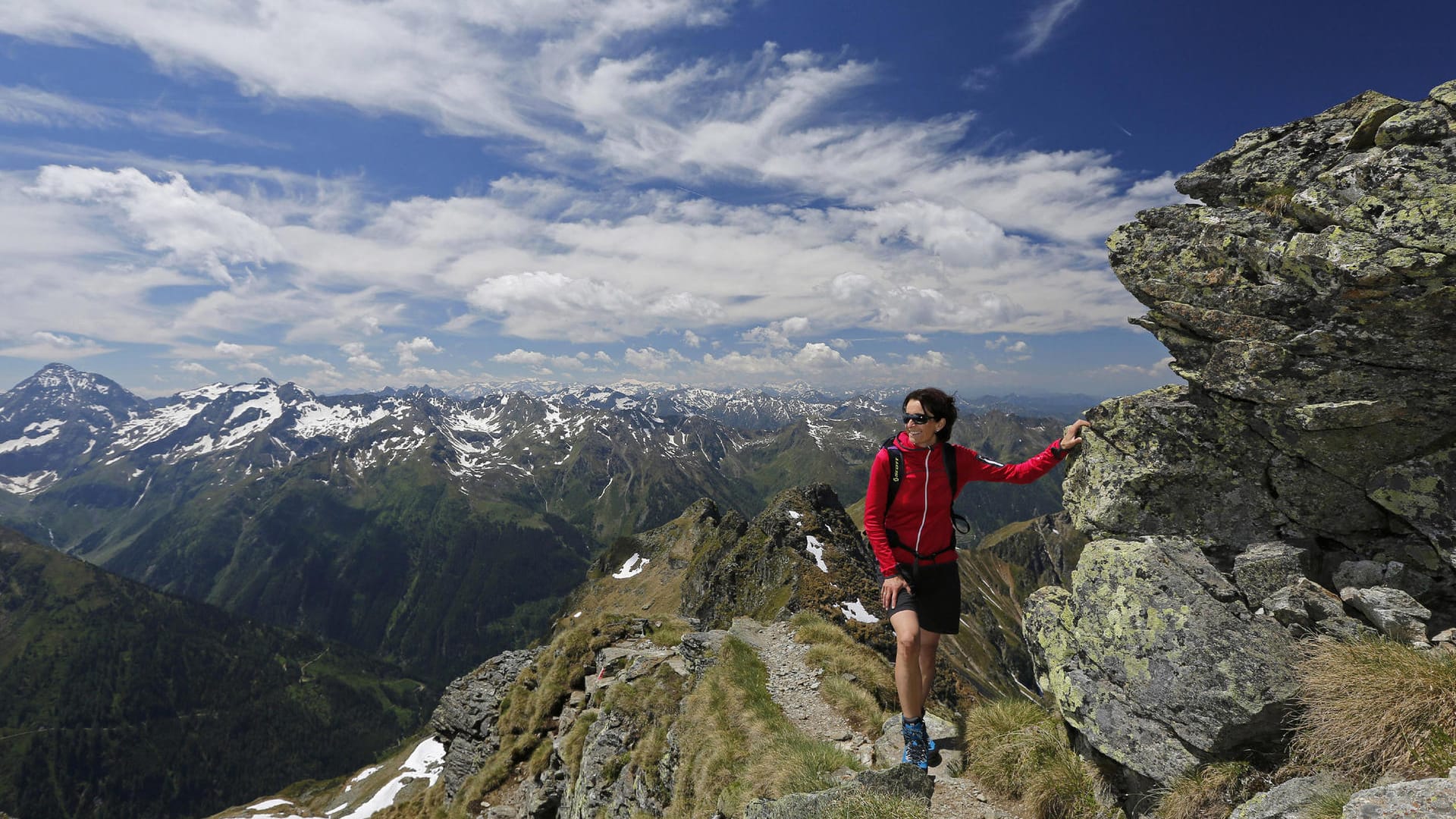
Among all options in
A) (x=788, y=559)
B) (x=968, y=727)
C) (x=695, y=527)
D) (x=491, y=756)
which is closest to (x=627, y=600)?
(x=695, y=527)

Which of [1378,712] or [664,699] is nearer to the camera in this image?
[1378,712]

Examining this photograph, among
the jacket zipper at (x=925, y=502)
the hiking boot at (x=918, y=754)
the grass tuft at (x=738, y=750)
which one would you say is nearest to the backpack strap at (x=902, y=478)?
the jacket zipper at (x=925, y=502)

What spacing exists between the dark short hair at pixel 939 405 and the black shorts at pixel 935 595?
8.10 ft

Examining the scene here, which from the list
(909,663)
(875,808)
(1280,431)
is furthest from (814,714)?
(1280,431)

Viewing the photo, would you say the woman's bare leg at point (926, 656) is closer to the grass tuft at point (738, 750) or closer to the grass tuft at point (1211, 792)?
the grass tuft at point (738, 750)

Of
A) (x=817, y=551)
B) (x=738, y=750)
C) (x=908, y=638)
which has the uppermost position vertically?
(x=908, y=638)

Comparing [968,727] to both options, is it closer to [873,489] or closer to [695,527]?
[873,489]

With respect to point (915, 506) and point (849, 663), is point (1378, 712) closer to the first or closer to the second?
point (915, 506)

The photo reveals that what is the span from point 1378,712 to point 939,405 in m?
6.40

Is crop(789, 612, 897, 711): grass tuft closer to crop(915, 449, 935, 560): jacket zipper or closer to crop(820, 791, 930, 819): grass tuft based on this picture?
crop(820, 791, 930, 819): grass tuft

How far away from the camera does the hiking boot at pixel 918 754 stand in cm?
1023

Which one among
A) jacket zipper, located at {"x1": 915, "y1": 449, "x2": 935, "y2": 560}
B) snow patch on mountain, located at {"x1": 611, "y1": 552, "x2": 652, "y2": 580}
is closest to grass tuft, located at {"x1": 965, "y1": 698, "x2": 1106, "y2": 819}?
jacket zipper, located at {"x1": 915, "y1": 449, "x2": 935, "y2": 560}

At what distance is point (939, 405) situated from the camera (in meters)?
10.2

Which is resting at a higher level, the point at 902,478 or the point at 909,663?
the point at 902,478
